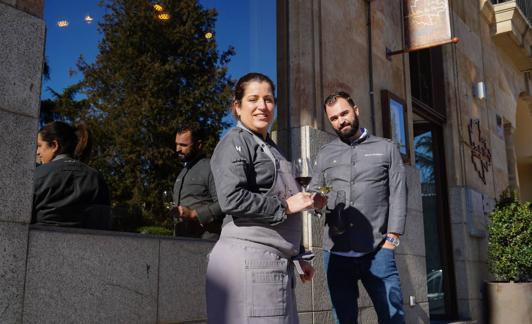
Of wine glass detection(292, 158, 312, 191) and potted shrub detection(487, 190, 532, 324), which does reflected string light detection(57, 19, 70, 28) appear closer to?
wine glass detection(292, 158, 312, 191)

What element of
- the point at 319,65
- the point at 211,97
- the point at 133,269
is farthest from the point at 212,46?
the point at 133,269

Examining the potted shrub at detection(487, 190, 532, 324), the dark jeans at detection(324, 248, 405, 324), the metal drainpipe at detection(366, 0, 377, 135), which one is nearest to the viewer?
the dark jeans at detection(324, 248, 405, 324)

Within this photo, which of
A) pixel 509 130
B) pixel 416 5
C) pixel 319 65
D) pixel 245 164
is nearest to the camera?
pixel 245 164

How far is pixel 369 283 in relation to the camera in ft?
12.6

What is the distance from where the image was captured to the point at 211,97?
482 centimetres

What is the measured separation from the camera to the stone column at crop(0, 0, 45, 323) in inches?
117

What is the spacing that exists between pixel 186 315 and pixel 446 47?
7376 mm

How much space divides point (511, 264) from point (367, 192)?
5443 millimetres

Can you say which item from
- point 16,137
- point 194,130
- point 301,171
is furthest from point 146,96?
point 301,171

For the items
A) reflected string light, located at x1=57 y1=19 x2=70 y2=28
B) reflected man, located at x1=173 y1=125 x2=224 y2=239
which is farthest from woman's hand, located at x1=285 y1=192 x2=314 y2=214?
reflected string light, located at x1=57 y1=19 x2=70 y2=28

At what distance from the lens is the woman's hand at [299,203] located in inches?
103

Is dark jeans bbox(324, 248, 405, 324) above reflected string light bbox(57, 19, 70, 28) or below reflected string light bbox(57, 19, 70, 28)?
below

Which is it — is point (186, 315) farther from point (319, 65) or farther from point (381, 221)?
point (319, 65)

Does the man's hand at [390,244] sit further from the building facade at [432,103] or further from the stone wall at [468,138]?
the stone wall at [468,138]
